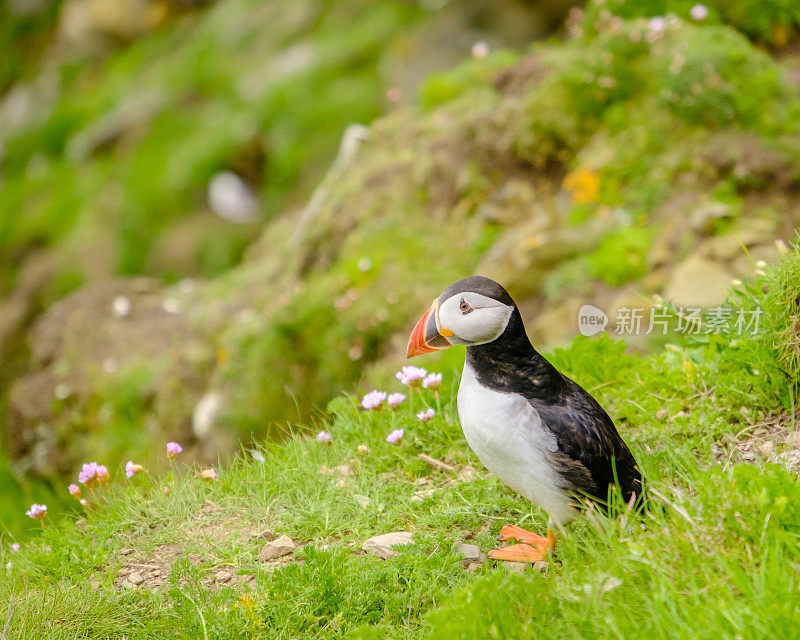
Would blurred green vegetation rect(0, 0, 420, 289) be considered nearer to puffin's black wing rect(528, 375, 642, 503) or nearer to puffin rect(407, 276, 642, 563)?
puffin rect(407, 276, 642, 563)

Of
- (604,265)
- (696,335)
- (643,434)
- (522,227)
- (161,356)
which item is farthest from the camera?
(161,356)

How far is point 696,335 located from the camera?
410cm

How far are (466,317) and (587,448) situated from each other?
0.68 metres

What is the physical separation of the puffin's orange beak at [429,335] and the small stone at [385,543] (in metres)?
0.80

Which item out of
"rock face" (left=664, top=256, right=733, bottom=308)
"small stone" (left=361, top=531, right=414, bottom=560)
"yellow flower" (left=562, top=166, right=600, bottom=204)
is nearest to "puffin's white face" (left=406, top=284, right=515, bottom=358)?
"small stone" (left=361, top=531, right=414, bottom=560)

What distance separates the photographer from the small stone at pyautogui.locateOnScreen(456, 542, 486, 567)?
3.06 meters

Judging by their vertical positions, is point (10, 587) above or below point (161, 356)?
above

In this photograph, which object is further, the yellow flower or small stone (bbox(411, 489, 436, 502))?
the yellow flower

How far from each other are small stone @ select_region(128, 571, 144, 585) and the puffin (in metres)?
1.50

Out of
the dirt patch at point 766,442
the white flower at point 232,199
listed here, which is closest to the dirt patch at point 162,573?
the dirt patch at point 766,442

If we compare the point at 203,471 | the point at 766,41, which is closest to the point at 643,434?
the point at 203,471

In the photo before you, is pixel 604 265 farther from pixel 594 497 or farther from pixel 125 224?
pixel 125 224

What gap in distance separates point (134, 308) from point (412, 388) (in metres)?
6.91

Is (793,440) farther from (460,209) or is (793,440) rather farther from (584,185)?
(460,209)
